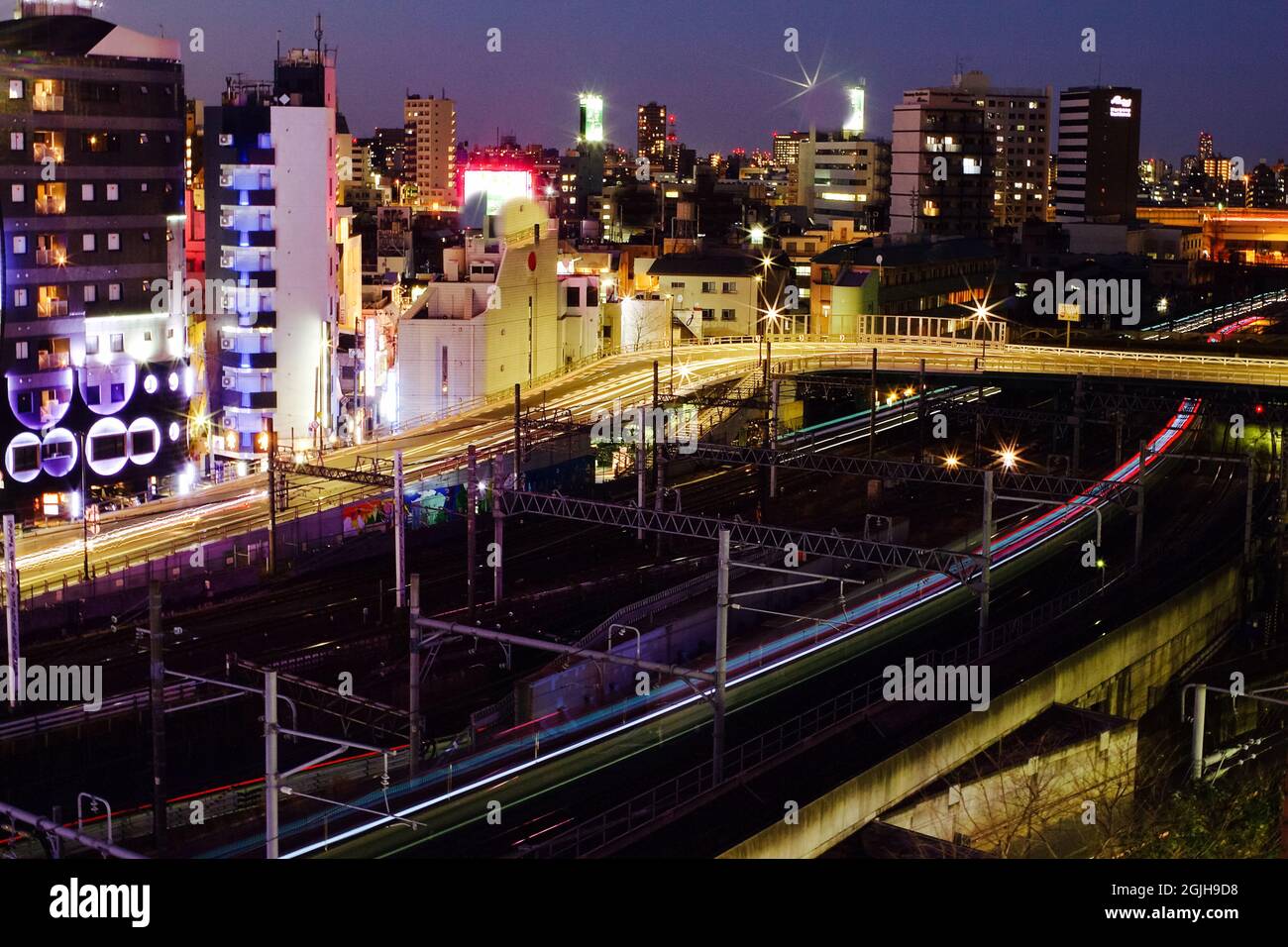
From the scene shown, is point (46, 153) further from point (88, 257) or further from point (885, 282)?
point (885, 282)

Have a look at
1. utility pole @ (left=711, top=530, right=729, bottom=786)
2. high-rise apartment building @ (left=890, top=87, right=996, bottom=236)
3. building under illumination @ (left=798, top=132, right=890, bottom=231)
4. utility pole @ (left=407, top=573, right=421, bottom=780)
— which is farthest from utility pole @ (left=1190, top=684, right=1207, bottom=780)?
building under illumination @ (left=798, top=132, right=890, bottom=231)

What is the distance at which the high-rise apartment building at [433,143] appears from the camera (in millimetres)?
103000

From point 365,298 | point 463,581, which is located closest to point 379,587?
point 463,581

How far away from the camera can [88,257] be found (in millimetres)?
29047

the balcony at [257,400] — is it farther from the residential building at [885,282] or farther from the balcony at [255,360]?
the residential building at [885,282]

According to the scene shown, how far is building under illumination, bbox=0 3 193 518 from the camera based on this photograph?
28.0 m

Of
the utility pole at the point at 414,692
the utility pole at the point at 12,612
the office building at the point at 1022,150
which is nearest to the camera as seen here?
the utility pole at the point at 414,692

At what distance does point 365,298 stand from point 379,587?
21874 mm

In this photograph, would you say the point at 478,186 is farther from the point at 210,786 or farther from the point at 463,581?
the point at 210,786

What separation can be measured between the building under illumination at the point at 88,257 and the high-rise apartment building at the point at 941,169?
34.3 meters

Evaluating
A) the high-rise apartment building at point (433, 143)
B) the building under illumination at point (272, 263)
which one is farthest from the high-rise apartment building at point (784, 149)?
the building under illumination at point (272, 263)

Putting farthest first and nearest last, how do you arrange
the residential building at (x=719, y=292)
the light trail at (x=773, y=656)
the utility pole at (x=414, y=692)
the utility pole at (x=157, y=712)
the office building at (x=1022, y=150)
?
the office building at (x=1022, y=150) < the residential building at (x=719, y=292) < the utility pole at (x=414, y=692) < the light trail at (x=773, y=656) < the utility pole at (x=157, y=712)

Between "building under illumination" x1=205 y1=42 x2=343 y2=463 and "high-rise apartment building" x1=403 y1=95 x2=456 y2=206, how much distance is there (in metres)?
69.8

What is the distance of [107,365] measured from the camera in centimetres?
2948
